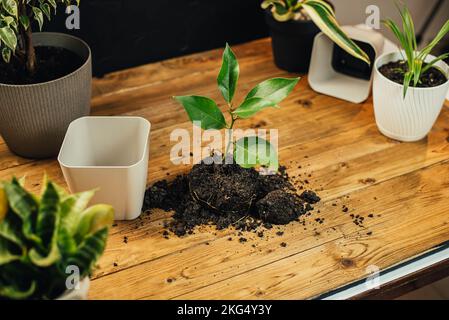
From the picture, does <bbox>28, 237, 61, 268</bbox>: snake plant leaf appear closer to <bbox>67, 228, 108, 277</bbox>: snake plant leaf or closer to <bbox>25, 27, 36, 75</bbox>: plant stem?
<bbox>67, 228, 108, 277</bbox>: snake plant leaf

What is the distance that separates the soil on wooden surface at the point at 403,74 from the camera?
4.27 ft

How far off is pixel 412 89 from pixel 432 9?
702 mm

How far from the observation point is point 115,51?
5.22ft

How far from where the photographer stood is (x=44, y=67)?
4.17 feet

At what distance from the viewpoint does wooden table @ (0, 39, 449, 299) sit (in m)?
1.04

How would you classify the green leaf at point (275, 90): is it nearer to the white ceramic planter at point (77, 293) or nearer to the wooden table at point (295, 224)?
the wooden table at point (295, 224)

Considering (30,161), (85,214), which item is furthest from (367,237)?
(30,161)

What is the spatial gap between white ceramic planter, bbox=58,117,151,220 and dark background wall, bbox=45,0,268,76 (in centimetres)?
43

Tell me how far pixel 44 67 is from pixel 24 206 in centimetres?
55

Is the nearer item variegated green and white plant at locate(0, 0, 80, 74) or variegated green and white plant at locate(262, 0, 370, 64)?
variegated green and white plant at locate(0, 0, 80, 74)

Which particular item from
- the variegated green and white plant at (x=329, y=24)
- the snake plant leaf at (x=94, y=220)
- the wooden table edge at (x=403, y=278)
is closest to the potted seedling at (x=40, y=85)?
the snake plant leaf at (x=94, y=220)

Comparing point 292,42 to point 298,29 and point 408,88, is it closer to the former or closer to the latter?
point 298,29

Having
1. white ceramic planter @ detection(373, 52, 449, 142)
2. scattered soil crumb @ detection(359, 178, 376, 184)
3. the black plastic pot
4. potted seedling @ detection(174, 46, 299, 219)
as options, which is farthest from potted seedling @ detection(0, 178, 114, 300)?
the black plastic pot
